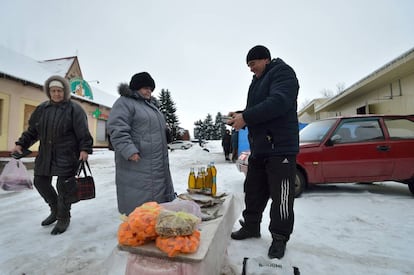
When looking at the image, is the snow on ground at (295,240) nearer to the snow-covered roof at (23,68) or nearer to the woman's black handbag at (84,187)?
the woman's black handbag at (84,187)

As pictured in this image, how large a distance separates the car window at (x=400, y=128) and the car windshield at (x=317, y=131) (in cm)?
103

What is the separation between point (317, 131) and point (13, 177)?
5.27m

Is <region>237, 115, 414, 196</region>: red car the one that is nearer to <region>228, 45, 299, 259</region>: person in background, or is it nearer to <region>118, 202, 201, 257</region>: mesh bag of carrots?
<region>228, 45, 299, 259</region>: person in background

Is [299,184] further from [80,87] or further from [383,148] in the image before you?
[80,87]

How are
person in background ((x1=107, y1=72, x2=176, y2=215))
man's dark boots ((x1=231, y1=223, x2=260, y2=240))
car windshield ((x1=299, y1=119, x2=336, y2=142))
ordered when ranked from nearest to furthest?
person in background ((x1=107, y1=72, x2=176, y2=215)) → man's dark boots ((x1=231, y1=223, x2=260, y2=240)) → car windshield ((x1=299, y1=119, x2=336, y2=142))

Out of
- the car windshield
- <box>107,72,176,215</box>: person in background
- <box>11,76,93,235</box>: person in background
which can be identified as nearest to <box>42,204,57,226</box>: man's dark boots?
<box>11,76,93,235</box>: person in background

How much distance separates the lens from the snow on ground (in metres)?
1.91

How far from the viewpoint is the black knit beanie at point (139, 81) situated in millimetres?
2375

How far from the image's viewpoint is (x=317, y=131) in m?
4.77

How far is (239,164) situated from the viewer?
5359mm

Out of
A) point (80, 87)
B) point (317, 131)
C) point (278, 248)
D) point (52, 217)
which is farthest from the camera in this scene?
point (80, 87)

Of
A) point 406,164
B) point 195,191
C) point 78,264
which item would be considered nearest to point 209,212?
point 195,191

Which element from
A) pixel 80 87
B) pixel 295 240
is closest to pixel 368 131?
pixel 295 240

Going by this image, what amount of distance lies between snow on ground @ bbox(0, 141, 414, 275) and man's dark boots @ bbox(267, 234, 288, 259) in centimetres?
7
